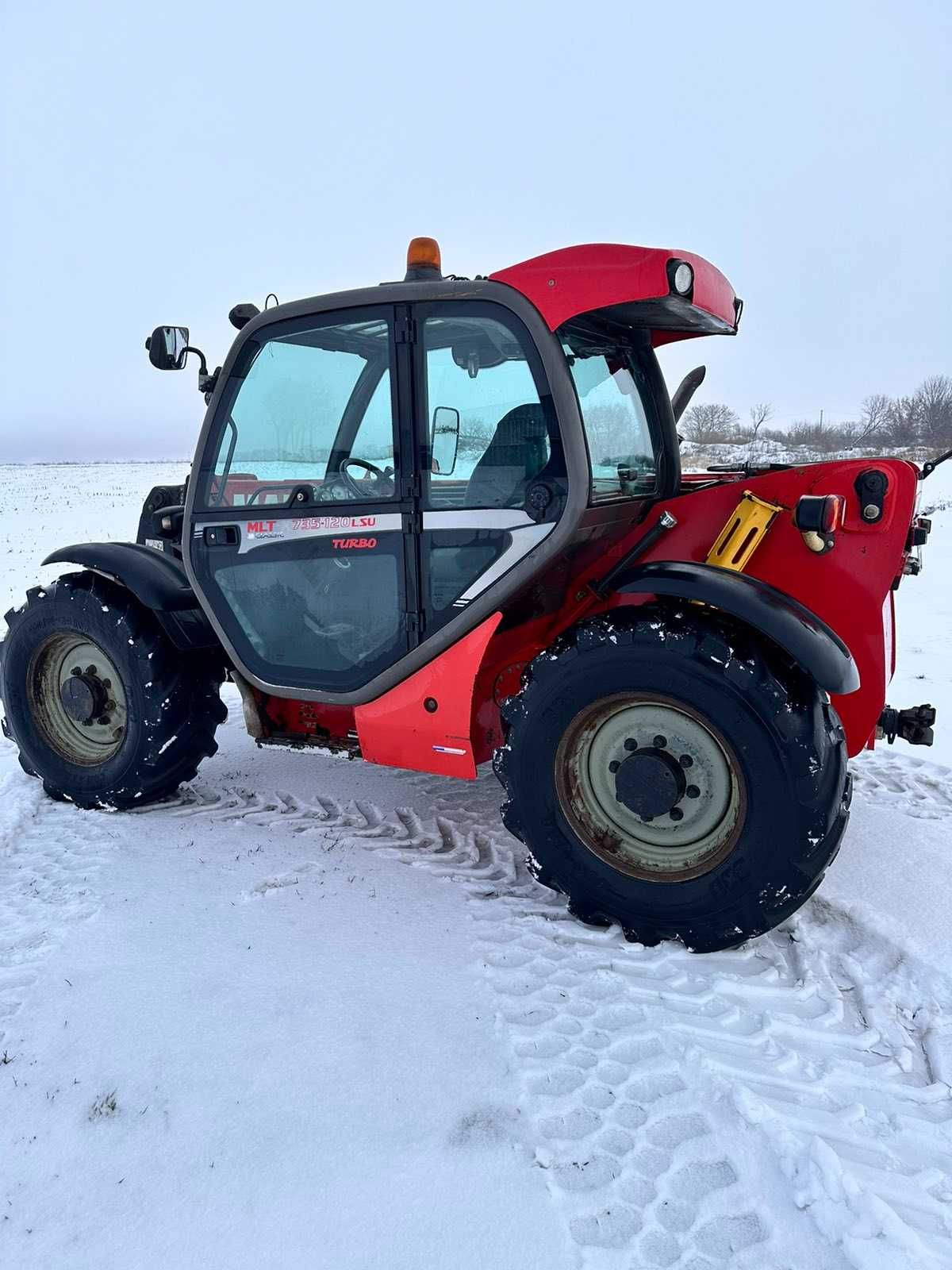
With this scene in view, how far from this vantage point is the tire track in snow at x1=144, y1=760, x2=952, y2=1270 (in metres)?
1.82

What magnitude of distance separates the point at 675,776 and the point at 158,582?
2.35 metres

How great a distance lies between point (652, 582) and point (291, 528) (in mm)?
1481

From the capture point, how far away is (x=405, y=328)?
3191mm

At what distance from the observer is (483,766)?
15.4ft

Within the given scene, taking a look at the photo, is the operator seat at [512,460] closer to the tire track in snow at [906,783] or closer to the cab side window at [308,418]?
the cab side window at [308,418]

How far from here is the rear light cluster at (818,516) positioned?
113 inches

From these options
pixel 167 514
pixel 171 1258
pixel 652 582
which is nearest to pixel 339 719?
pixel 167 514

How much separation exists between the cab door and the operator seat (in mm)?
258

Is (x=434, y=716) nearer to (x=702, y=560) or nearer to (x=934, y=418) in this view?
(x=702, y=560)

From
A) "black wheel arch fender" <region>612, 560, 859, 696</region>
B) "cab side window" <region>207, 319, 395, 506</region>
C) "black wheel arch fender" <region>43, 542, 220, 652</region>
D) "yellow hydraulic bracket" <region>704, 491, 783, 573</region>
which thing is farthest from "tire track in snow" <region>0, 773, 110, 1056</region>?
"yellow hydraulic bracket" <region>704, 491, 783, 573</region>

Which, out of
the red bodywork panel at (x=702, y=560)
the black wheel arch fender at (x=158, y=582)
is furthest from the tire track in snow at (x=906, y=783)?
the black wheel arch fender at (x=158, y=582)

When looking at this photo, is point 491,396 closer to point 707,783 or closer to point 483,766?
point 707,783

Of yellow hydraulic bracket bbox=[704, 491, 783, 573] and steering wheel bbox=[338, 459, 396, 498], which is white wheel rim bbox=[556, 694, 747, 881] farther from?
steering wheel bbox=[338, 459, 396, 498]

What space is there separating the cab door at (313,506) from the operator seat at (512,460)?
258 millimetres
